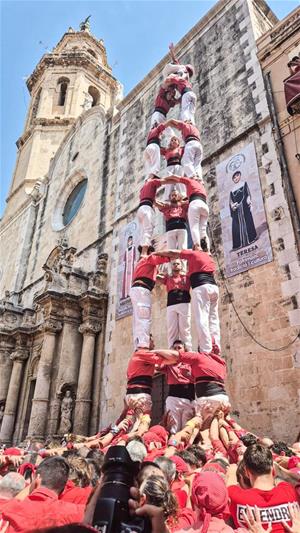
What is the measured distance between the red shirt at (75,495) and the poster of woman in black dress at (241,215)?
7.52 m

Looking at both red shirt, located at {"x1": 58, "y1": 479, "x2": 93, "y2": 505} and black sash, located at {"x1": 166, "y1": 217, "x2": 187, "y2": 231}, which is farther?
black sash, located at {"x1": 166, "y1": 217, "x2": 187, "y2": 231}

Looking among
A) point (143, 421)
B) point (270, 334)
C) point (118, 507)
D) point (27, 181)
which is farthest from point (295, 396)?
point (27, 181)

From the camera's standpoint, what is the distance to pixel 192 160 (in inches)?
344

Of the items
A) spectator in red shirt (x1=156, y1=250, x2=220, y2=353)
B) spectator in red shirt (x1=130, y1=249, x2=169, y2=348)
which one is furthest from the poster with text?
spectator in red shirt (x1=156, y1=250, x2=220, y2=353)

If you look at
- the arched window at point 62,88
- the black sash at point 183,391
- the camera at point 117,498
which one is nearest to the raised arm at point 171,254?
the black sash at point 183,391

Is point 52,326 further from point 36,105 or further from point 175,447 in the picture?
point 36,105

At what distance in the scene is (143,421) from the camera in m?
6.42

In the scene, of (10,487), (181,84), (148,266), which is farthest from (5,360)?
(10,487)

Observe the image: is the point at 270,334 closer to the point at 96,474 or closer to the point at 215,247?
the point at 215,247

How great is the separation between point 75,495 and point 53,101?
2883 cm

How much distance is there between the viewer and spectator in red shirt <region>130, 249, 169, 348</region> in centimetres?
729

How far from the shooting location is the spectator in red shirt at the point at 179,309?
24.3 ft

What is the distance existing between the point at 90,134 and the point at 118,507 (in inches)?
792

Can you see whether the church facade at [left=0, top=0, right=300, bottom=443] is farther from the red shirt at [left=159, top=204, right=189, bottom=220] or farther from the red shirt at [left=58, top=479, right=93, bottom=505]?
the red shirt at [left=58, top=479, right=93, bottom=505]
